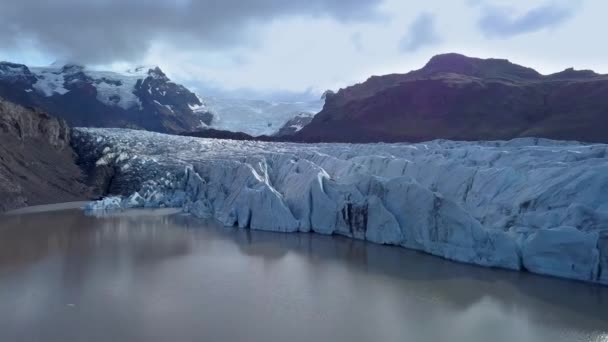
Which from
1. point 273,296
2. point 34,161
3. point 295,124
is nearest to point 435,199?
point 273,296

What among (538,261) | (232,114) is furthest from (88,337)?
(232,114)

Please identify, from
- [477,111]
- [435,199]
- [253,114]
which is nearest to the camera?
[435,199]

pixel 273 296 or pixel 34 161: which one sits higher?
pixel 34 161

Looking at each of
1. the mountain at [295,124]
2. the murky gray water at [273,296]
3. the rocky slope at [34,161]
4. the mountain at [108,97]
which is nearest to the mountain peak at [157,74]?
the mountain at [108,97]

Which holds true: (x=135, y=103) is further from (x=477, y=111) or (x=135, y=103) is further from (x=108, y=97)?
(x=477, y=111)

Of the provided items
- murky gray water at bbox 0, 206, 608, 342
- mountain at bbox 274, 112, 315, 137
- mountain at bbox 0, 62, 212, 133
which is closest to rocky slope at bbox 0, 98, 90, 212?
murky gray water at bbox 0, 206, 608, 342

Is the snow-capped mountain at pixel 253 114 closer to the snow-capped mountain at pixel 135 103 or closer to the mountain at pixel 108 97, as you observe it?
the snow-capped mountain at pixel 135 103

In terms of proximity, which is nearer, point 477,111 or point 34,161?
point 34,161
